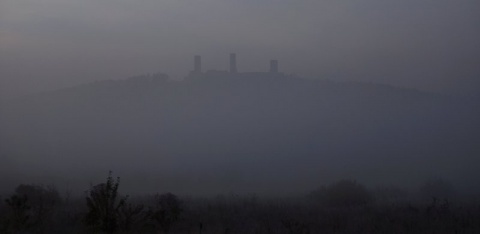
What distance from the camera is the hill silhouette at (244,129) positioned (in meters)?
69.7

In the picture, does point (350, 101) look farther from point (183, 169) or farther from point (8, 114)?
point (8, 114)

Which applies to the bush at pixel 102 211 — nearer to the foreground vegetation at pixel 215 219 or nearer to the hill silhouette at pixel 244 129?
the foreground vegetation at pixel 215 219

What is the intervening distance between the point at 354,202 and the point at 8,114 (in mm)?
73664

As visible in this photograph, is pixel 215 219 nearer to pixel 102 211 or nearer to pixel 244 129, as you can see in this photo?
pixel 102 211

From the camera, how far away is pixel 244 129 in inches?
3841

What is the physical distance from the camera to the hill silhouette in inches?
2744

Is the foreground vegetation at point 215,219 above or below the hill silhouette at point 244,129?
below

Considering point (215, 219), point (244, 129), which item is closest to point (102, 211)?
point (215, 219)

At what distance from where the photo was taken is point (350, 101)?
101 m

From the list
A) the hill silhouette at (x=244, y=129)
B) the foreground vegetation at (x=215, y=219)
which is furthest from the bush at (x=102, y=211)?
the hill silhouette at (x=244, y=129)

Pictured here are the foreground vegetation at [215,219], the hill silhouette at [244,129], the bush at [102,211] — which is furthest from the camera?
the hill silhouette at [244,129]

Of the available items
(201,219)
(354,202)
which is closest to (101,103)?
(354,202)

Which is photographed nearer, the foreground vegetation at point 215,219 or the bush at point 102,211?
the bush at point 102,211

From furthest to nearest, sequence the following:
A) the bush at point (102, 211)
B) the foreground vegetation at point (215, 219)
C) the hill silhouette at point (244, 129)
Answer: the hill silhouette at point (244, 129)
the foreground vegetation at point (215, 219)
the bush at point (102, 211)
